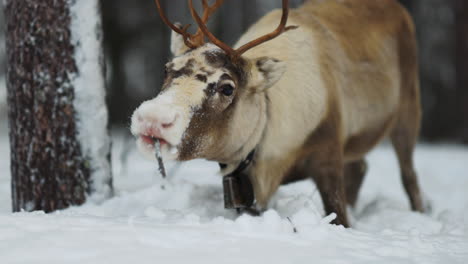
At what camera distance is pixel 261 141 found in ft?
12.0

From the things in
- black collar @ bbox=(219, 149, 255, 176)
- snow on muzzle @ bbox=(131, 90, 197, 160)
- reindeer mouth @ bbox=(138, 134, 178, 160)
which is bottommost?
black collar @ bbox=(219, 149, 255, 176)

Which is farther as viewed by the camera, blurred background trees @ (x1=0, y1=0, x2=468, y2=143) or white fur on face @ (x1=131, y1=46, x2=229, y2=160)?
blurred background trees @ (x1=0, y1=0, x2=468, y2=143)

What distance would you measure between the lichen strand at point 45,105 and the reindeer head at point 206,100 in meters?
0.69

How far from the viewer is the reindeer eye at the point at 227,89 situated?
10.6 ft

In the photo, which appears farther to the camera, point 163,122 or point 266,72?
point 266,72

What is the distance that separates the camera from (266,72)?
3.45 meters

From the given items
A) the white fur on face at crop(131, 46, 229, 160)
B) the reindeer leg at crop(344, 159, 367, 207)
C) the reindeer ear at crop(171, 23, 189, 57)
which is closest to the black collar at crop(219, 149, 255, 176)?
the white fur on face at crop(131, 46, 229, 160)

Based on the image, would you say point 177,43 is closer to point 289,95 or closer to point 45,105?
point 289,95

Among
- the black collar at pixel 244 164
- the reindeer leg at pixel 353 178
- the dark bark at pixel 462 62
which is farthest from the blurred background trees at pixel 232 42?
the black collar at pixel 244 164

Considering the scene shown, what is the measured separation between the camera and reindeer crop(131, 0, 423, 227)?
3.10 m

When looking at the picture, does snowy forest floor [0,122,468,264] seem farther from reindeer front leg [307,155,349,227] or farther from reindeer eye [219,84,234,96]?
reindeer eye [219,84,234,96]

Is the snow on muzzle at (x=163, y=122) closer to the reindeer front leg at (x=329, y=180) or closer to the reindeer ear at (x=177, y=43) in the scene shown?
the reindeer ear at (x=177, y=43)

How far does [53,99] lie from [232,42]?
10.2 meters

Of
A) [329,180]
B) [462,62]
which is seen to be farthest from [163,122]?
[462,62]
